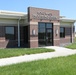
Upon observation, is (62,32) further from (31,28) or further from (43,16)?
(31,28)

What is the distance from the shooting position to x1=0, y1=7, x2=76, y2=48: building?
20.5m

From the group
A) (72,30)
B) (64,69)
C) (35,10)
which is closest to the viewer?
(64,69)

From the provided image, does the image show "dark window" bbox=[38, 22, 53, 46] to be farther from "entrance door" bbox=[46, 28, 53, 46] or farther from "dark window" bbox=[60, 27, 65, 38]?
"dark window" bbox=[60, 27, 65, 38]

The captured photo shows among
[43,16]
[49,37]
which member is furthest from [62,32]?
[43,16]

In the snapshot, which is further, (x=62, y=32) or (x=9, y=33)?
(x=62, y=32)

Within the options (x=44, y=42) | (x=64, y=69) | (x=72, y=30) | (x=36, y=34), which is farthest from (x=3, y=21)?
(x=64, y=69)

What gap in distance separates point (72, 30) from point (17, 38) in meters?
10.2

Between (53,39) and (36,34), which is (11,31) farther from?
(53,39)

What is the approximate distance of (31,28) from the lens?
20422mm

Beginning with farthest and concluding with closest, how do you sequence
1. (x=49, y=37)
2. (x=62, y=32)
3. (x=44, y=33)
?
1. (x=62, y=32)
2. (x=49, y=37)
3. (x=44, y=33)

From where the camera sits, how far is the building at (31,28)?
806 inches

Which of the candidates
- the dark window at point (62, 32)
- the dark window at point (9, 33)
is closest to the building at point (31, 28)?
the dark window at point (9, 33)

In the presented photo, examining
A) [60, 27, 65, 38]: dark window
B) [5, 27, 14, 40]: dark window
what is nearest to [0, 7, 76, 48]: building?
[5, 27, 14, 40]: dark window

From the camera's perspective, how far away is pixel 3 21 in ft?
68.9
